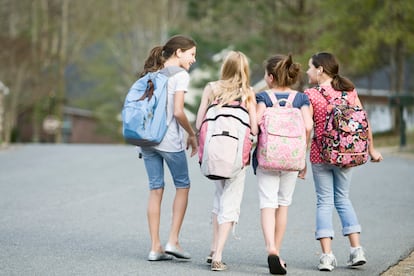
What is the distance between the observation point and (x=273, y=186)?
24.9 ft

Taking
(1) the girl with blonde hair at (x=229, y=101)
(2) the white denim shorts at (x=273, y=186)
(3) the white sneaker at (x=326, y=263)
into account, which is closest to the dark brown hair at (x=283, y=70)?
(1) the girl with blonde hair at (x=229, y=101)

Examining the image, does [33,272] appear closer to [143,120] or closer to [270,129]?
[143,120]

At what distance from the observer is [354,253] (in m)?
7.76

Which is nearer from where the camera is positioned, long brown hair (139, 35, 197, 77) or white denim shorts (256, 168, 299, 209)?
white denim shorts (256, 168, 299, 209)

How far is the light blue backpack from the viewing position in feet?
25.3

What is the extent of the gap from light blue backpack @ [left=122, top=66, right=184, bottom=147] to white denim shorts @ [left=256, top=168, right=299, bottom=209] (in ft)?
2.68

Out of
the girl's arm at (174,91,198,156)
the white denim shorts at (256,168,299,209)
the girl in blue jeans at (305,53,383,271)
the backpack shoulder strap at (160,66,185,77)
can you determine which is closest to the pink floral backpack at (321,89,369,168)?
the girl in blue jeans at (305,53,383,271)

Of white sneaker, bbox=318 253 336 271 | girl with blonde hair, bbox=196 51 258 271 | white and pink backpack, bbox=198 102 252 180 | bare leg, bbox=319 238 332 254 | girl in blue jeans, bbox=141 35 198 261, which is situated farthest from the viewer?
girl in blue jeans, bbox=141 35 198 261

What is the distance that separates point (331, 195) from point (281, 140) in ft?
2.48

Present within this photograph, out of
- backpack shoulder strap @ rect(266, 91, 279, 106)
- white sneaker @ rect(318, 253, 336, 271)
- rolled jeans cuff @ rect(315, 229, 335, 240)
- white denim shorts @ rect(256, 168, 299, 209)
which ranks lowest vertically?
white sneaker @ rect(318, 253, 336, 271)

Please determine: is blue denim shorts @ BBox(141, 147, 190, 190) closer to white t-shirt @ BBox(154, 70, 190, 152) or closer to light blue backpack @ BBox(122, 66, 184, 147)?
white t-shirt @ BBox(154, 70, 190, 152)

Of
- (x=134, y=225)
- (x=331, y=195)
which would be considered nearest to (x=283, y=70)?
(x=331, y=195)

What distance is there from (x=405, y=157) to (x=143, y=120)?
618 inches

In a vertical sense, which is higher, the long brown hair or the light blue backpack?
the long brown hair
